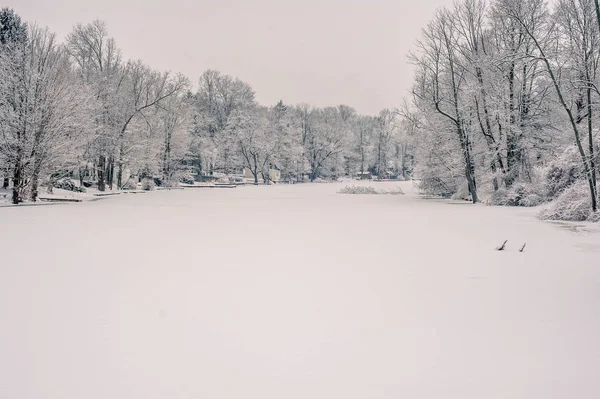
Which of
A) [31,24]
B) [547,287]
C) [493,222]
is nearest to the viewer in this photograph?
[547,287]

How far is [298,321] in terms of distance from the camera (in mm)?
4316

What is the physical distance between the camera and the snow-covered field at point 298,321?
3076mm

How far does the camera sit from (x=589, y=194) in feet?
49.3

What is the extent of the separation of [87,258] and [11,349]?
13.7 feet

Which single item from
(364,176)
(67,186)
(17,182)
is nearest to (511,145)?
(17,182)

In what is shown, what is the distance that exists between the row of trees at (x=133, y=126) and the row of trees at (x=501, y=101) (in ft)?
21.8

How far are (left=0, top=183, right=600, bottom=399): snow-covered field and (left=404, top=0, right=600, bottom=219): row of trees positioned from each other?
14119mm

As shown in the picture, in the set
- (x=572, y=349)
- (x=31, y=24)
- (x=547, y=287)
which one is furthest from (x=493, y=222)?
(x=31, y=24)

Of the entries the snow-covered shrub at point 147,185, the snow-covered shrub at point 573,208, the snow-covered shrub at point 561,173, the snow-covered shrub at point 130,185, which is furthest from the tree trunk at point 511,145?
the snow-covered shrub at point 130,185

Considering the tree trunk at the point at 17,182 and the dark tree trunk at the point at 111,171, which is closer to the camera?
the tree trunk at the point at 17,182

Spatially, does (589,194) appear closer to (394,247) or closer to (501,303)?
(394,247)

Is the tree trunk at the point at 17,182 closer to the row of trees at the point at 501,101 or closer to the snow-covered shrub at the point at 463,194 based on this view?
the row of trees at the point at 501,101

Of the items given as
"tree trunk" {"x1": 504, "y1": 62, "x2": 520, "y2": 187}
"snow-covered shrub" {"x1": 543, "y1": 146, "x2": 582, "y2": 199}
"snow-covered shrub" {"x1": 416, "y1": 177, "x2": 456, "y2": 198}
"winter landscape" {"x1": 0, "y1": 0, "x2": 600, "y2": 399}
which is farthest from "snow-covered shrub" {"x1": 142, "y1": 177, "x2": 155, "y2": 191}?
"snow-covered shrub" {"x1": 543, "y1": 146, "x2": 582, "y2": 199}

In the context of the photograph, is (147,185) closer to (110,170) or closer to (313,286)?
(110,170)
